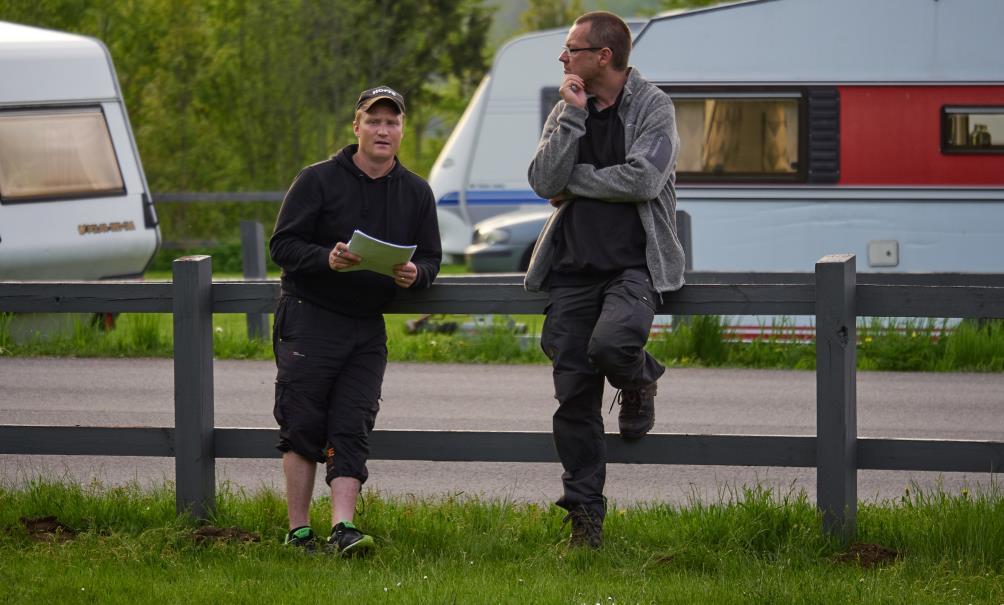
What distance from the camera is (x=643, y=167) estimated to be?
210 inches

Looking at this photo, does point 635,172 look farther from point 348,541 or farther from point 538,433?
point 348,541

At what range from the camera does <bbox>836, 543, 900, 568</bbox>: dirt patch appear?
537cm

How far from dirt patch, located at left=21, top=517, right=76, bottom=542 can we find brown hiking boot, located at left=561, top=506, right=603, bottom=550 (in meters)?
1.97

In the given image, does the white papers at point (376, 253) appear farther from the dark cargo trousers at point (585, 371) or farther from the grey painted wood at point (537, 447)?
the grey painted wood at point (537, 447)

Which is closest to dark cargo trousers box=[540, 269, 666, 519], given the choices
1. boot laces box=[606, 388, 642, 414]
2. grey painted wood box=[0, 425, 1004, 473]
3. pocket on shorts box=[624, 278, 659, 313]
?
pocket on shorts box=[624, 278, 659, 313]

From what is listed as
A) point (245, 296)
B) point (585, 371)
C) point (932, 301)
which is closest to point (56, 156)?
point (245, 296)

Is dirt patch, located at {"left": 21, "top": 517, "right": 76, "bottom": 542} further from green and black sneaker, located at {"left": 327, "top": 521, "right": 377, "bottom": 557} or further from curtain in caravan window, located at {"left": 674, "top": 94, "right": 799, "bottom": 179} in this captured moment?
curtain in caravan window, located at {"left": 674, "top": 94, "right": 799, "bottom": 179}

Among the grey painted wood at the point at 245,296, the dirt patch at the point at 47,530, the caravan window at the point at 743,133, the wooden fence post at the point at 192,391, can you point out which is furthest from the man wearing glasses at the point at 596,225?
the caravan window at the point at 743,133

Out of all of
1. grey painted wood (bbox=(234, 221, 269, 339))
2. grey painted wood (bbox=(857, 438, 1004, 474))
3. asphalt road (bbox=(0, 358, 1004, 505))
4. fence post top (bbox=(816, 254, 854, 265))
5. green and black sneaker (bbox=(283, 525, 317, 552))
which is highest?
fence post top (bbox=(816, 254, 854, 265))

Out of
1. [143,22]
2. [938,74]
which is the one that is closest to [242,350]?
[938,74]

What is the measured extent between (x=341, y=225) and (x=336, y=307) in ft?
1.01

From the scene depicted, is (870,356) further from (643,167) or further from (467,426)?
(643,167)

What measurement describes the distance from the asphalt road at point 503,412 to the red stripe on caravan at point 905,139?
2.10 meters

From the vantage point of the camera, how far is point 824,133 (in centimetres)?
1299
